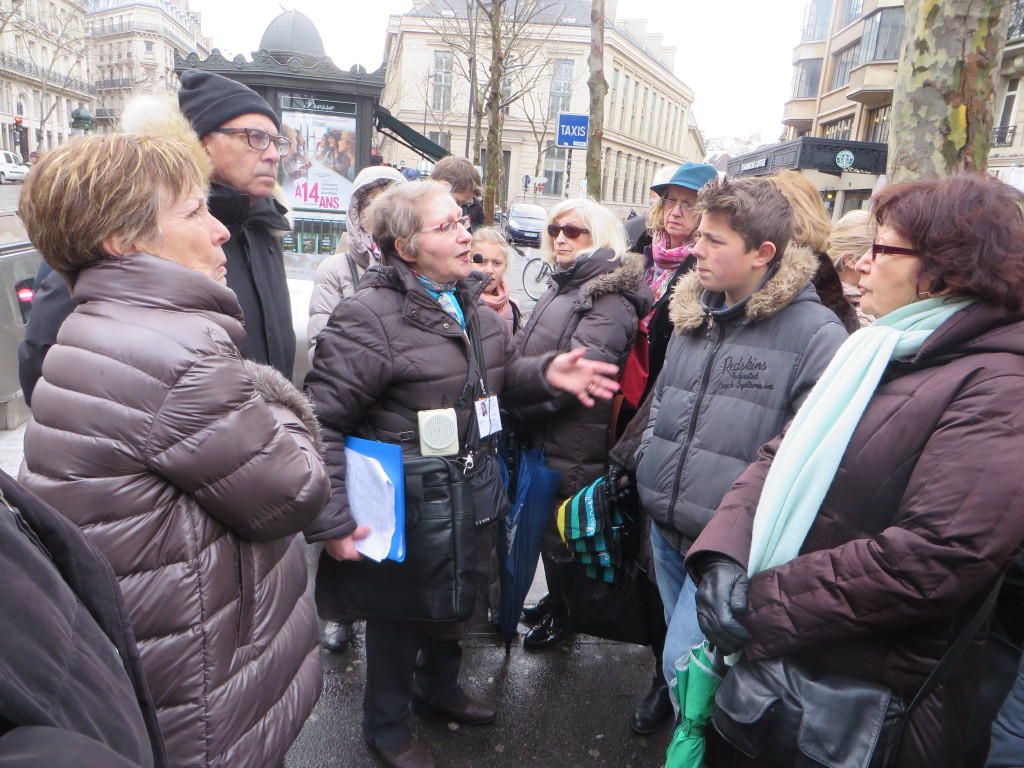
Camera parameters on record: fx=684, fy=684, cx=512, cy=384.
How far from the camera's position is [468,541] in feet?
7.37

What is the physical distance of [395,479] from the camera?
7.06 ft

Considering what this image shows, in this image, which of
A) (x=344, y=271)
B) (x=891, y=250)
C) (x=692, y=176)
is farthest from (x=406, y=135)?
(x=891, y=250)

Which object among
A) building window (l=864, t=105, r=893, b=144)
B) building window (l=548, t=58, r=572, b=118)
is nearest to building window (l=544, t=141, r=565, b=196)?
building window (l=548, t=58, r=572, b=118)

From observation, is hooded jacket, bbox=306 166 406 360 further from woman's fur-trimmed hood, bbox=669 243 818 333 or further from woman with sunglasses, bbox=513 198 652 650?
woman's fur-trimmed hood, bbox=669 243 818 333

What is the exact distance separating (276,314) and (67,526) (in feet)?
6.34

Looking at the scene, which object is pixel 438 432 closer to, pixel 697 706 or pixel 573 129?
pixel 697 706

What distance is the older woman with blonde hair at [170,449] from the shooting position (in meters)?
1.28

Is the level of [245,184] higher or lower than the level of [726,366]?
higher

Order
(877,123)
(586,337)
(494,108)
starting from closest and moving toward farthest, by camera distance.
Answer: (586,337)
(494,108)
(877,123)

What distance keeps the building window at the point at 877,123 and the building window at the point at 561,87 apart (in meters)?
18.9

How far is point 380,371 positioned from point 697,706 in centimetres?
133

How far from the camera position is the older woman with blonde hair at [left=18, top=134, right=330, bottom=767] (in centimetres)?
128

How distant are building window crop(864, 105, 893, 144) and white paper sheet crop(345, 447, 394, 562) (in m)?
35.8

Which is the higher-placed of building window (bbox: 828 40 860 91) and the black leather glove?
building window (bbox: 828 40 860 91)
